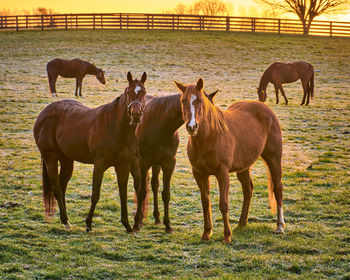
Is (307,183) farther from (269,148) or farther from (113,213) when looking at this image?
(113,213)

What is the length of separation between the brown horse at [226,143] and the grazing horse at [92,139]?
744 millimetres

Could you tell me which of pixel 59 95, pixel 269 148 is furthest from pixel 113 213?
pixel 59 95

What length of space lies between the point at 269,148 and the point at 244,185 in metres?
0.64

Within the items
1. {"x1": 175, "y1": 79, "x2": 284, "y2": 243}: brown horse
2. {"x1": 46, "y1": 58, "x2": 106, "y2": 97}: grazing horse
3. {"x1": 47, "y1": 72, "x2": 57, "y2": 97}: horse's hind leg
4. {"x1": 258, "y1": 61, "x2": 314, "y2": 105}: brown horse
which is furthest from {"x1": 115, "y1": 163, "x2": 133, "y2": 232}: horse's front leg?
{"x1": 46, "y1": 58, "x2": 106, "y2": 97}: grazing horse

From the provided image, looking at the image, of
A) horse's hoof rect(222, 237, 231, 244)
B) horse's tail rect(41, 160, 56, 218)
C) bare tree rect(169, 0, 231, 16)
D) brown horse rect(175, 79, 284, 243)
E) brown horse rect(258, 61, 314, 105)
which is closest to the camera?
brown horse rect(175, 79, 284, 243)

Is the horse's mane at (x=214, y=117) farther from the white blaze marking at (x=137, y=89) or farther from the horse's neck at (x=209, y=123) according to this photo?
the white blaze marking at (x=137, y=89)

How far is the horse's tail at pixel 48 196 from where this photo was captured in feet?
23.4

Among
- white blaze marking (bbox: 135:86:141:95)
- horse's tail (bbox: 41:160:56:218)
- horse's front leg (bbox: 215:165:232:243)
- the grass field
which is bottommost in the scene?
the grass field

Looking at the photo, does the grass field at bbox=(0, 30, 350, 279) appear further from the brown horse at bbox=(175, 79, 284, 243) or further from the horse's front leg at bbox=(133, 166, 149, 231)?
the brown horse at bbox=(175, 79, 284, 243)

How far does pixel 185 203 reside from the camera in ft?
27.1

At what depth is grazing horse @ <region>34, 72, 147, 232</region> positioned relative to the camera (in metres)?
6.28

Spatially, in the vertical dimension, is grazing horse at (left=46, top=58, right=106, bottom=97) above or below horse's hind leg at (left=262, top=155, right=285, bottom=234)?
above

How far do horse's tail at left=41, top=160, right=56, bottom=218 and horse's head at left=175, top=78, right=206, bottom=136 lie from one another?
8.75 feet

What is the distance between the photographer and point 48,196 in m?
7.19
